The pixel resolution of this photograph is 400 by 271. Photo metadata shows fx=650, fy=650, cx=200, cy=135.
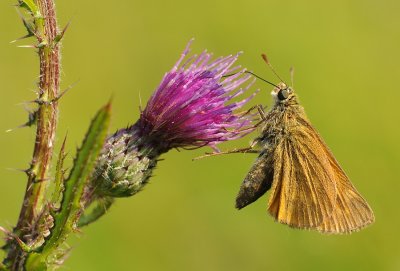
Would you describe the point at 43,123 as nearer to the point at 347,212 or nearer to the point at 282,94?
the point at 282,94

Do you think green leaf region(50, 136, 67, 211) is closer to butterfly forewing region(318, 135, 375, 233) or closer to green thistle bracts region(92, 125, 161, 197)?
green thistle bracts region(92, 125, 161, 197)

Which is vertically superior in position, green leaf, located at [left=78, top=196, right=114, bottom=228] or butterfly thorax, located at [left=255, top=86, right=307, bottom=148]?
butterfly thorax, located at [left=255, top=86, right=307, bottom=148]

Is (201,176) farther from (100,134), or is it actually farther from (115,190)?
(100,134)

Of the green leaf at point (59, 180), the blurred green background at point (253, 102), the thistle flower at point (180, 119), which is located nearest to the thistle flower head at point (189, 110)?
the thistle flower at point (180, 119)

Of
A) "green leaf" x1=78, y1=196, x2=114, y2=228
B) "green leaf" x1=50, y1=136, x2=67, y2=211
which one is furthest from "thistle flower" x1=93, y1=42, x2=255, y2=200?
"green leaf" x1=50, y1=136, x2=67, y2=211

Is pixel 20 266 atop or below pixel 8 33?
below

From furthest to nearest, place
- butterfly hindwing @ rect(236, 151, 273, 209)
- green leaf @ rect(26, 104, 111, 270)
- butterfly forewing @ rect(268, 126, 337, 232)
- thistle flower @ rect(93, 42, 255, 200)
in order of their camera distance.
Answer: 1. butterfly forewing @ rect(268, 126, 337, 232)
2. butterfly hindwing @ rect(236, 151, 273, 209)
3. thistle flower @ rect(93, 42, 255, 200)
4. green leaf @ rect(26, 104, 111, 270)

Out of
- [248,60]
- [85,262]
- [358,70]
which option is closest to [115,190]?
[85,262]

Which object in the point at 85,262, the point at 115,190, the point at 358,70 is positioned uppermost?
the point at 358,70
